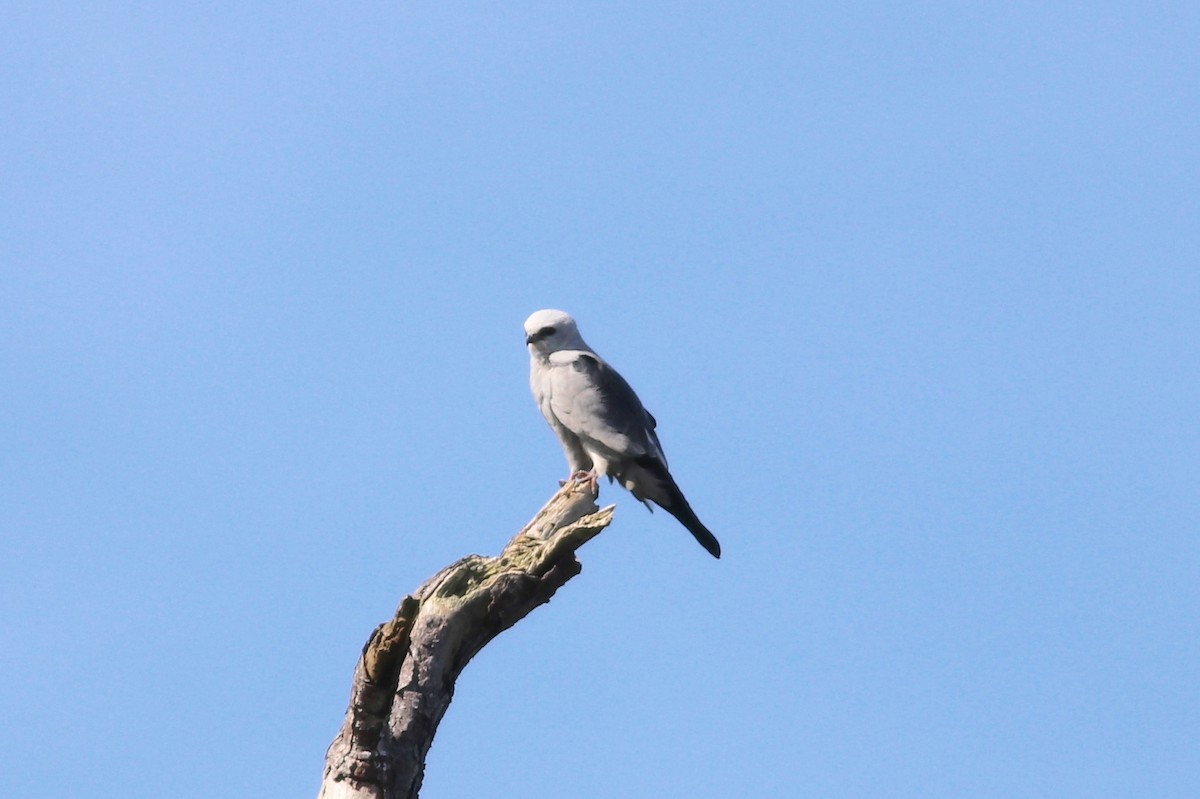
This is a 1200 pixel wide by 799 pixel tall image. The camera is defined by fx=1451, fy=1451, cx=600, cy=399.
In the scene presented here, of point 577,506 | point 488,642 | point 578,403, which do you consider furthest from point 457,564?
point 578,403

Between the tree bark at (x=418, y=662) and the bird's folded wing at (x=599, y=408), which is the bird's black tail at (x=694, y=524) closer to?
the bird's folded wing at (x=599, y=408)

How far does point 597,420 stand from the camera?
11.2m

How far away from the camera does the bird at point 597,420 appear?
11.2 metres

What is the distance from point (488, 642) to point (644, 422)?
176 inches

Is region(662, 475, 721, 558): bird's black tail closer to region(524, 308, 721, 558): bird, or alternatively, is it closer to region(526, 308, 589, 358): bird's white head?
region(524, 308, 721, 558): bird

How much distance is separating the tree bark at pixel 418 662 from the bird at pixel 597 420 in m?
3.62

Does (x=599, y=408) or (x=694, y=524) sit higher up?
(x=599, y=408)

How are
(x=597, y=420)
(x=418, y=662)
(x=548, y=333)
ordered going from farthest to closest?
(x=548, y=333) < (x=597, y=420) < (x=418, y=662)

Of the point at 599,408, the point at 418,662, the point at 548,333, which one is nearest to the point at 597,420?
the point at 599,408

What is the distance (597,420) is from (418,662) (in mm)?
4550

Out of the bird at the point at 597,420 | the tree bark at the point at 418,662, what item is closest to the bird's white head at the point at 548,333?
the bird at the point at 597,420

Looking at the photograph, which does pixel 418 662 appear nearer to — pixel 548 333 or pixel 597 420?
pixel 597 420

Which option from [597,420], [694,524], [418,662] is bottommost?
[418,662]

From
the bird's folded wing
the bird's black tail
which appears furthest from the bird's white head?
the bird's black tail
